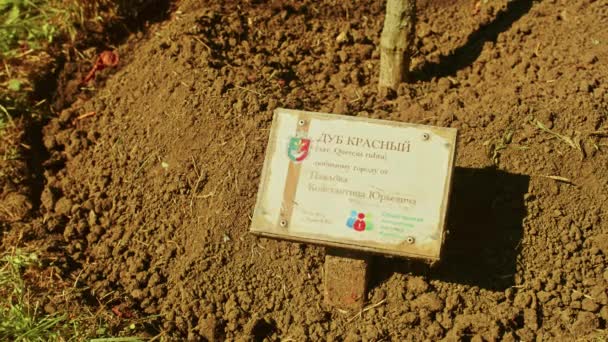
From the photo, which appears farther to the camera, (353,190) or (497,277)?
(497,277)

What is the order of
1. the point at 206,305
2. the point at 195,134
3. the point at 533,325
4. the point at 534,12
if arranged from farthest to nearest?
the point at 534,12 < the point at 195,134 < the point at 206,305 < the point at 533,325

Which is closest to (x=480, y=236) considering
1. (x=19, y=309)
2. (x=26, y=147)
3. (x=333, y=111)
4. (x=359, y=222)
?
(x=359, y=222)

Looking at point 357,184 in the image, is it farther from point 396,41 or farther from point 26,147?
point 26,147

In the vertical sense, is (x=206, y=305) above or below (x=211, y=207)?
below

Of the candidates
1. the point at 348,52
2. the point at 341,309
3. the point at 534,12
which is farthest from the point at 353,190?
the point at 534,12

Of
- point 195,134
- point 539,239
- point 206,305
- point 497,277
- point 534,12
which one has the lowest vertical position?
point 206,305

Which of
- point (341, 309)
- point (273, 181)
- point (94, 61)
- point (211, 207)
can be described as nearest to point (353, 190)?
point (273, 181)

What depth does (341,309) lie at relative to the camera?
8.18 feet

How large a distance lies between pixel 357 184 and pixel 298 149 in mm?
226

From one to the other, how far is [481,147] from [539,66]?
0.52m

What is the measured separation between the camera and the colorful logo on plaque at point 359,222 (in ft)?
7.11

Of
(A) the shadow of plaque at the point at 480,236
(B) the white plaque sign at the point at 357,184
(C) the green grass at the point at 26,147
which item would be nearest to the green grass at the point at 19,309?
(C) the green grass at the point at 26,147

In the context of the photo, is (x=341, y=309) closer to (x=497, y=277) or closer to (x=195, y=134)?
(x=497, y=277)

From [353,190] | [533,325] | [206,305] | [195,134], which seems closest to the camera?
[353,190]
